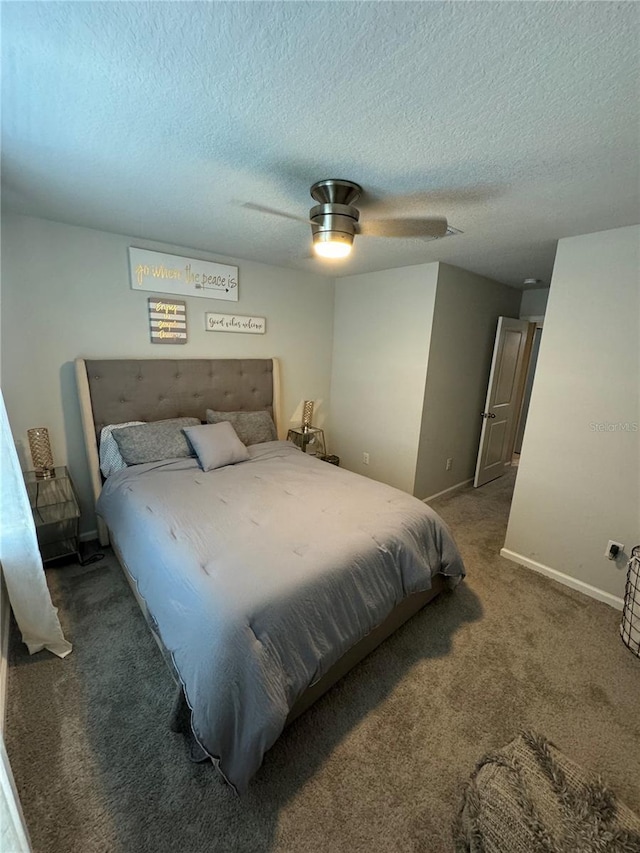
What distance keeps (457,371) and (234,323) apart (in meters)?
2.31

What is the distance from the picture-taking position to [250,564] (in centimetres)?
A: 153

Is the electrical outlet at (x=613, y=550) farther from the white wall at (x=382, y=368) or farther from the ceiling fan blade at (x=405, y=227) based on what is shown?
the ceiling fan blade at (x=405, y=227)

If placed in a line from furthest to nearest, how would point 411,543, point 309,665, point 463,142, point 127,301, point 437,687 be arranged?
point 127,301 < point 411,543 < point 437,687 < point 309,665 < point 463,142

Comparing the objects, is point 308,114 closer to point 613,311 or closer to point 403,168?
point 403,168

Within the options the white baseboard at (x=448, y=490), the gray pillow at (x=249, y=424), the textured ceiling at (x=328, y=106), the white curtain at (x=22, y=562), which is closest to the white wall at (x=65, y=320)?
the textured ceiling at (x=328, y=106)

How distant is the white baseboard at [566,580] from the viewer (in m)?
2.35

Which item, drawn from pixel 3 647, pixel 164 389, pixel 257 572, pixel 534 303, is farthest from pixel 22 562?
pixel 534 303

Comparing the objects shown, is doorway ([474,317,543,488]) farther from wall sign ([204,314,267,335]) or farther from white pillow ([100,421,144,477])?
white pillow ([100,421,144,477])

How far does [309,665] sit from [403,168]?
2.11 meters

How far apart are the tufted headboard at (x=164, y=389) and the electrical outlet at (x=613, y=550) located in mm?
2837

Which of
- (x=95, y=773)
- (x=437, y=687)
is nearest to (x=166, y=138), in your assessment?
(x=95, y=773)

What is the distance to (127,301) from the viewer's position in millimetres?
2721

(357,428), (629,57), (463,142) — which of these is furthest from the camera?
(357,428)

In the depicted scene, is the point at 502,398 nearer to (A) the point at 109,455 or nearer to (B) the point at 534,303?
(B) the point at 534,303
